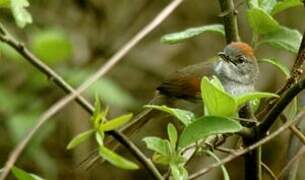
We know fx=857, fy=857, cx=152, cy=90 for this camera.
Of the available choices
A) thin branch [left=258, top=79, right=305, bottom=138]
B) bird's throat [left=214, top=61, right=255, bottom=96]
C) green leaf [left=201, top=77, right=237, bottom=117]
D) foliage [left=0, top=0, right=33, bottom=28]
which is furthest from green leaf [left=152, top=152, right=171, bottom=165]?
bird's throat [left=214, top=61, right=255, bottom=96]

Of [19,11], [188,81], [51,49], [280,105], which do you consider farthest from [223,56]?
[19,11]

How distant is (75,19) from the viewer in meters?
5.69

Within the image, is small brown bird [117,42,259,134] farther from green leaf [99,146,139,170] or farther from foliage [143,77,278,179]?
green leaf [99,146,139,170]

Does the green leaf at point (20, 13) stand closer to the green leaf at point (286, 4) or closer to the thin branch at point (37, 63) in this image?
the thin branch at point (37, 63)

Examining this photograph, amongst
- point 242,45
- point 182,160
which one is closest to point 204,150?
point 182,160

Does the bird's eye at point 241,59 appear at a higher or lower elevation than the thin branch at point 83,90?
lower

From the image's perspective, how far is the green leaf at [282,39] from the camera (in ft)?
7.77

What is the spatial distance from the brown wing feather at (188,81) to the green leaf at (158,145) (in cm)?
164

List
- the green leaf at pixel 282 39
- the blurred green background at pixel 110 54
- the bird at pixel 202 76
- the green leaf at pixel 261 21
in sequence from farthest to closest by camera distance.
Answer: the blurred green background at pixel 110 54 < the bird at pixel 202 76 < the green leaf at pixel 282 39 < the green leaf at pixel 261 21

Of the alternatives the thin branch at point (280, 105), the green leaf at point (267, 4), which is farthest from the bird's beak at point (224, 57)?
the thin branch at point (280, 105)

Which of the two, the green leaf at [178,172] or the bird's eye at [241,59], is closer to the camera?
the green leaf at [178,172]

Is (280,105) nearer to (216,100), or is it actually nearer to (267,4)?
(216,100)

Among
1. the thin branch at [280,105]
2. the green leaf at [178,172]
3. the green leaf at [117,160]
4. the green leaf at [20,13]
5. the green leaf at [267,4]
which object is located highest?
the green leaf at [20,13]

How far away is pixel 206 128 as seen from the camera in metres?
1.85
